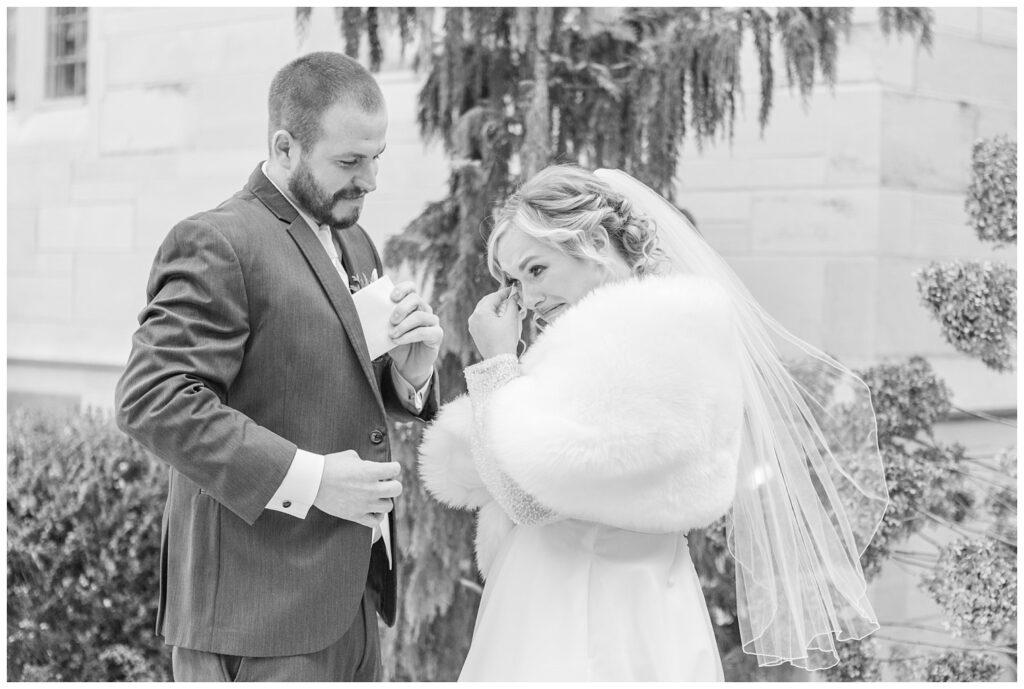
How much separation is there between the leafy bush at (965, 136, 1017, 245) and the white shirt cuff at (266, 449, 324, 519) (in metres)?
2.82

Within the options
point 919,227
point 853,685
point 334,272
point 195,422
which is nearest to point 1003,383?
point 919,227

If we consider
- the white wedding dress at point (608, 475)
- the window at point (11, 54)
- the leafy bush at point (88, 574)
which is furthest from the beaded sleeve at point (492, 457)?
the window at point (11, 54)

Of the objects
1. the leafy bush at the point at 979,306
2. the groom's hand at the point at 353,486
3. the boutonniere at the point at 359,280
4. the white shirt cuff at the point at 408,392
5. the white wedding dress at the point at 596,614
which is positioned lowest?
the white wedding dress at the point at 596,614

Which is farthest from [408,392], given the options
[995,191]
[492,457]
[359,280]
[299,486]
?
[995,191]

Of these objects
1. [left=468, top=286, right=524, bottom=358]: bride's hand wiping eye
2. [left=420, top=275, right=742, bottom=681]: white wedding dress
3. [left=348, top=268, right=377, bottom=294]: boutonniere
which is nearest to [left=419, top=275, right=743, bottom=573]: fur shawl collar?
[left=420, top=275, right=742, bottom=681]: white wedding dress

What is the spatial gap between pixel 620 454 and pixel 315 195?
0.94 m

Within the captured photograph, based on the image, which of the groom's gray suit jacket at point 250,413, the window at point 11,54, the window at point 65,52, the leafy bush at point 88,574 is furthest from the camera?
the window at point 11,54

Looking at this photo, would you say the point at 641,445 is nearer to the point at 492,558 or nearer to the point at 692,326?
the point at 692,326

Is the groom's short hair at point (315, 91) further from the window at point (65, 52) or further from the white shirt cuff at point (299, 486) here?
the window at point (65, 52)

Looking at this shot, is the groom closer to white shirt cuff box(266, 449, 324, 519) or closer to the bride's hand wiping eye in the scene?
white shirt cuff box(266, 449, 324, 519)

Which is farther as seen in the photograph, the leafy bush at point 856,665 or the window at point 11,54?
the window at point 11,54

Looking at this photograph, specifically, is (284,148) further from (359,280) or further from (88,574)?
(88,574)

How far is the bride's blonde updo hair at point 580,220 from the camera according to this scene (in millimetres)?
2500

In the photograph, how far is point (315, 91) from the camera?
2.49 metres
